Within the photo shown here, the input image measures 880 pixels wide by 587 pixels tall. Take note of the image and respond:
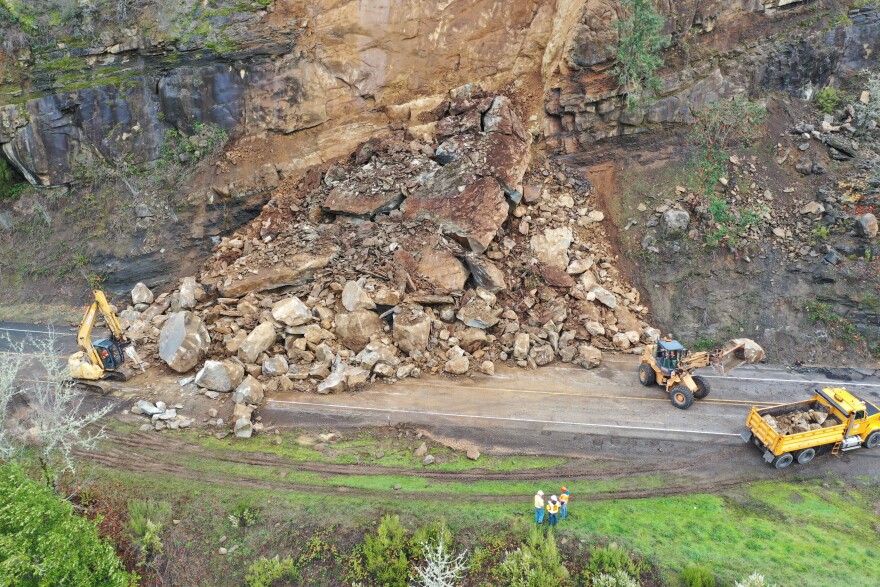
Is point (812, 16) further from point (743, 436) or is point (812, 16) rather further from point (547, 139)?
point (743, 436)

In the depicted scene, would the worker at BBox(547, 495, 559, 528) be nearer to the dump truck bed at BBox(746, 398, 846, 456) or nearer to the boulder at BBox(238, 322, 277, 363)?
the dump truck bed at BBox(746, 398, 846, 456)

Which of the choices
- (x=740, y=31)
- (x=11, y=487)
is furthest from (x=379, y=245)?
(x=740, y=31)

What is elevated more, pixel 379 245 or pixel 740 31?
pixel 740 31

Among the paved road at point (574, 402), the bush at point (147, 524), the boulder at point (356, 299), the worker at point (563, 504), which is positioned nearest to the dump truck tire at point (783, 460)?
the paved road at point (574, 402)

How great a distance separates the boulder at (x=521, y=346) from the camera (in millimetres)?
17531

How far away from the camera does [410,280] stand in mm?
18469

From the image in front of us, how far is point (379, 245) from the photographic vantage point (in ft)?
63.1

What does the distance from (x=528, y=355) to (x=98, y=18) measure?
2350 cm

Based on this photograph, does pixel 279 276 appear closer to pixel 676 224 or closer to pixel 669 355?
pixel 669 355

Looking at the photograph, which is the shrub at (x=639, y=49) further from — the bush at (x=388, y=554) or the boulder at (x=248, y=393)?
the bush at (x=388, y=554)

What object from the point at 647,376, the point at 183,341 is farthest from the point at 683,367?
the point at 183,341

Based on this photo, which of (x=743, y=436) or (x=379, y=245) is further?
(x=379, y=245)

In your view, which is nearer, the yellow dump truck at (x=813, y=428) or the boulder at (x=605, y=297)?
the yellow dump truck at (x=813, y=428)

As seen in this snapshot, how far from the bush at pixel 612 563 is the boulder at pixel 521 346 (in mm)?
7502
